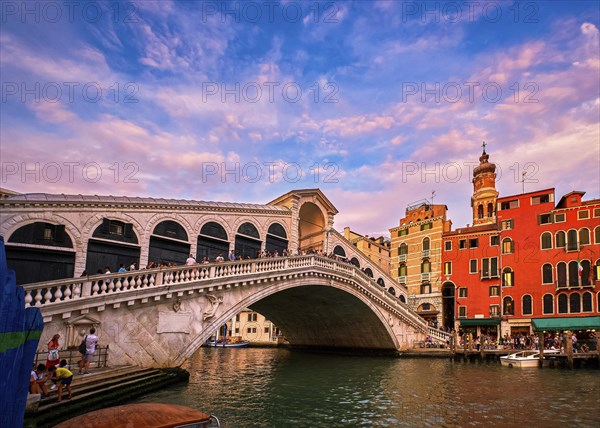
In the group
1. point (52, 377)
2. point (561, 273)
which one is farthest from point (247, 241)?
point (561, 273)

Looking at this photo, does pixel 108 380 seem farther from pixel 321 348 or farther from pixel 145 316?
pixel 321 348

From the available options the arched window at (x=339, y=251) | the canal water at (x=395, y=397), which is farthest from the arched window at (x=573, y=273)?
the arched window at (x=339, y=251)

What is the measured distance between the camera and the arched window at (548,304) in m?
32.4

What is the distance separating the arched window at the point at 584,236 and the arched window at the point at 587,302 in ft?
11.2

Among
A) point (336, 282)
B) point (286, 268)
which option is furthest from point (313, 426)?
point (336, 282)

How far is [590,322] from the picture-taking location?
28.4 metres

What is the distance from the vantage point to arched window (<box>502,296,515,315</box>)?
34406 mm

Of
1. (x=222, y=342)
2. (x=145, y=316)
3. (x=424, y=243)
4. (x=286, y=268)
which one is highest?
(x=424, y=243)

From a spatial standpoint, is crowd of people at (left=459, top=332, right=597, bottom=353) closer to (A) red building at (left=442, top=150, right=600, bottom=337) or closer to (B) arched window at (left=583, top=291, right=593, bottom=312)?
(A) red building at (left=442, top=150, right=600, bottom=337)

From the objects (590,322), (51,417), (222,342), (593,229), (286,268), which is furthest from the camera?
(222,342)

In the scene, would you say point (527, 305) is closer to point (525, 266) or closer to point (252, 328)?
point (525, 266)

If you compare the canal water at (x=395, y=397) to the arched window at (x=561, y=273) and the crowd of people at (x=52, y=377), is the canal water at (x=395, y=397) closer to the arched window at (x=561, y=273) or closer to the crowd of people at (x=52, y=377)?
the crowd of people at (x=52, y=377)

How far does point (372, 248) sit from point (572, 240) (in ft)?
59.1

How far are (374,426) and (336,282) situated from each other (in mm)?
14873
